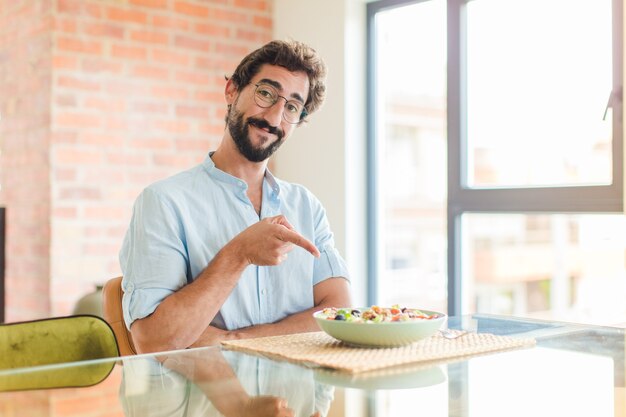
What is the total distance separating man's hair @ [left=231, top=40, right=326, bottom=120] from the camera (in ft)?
7.06

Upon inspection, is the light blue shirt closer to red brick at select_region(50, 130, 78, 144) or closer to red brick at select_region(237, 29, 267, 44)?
red brick at select_region(50, 130, 78, 144)

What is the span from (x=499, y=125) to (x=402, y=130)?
1189mm

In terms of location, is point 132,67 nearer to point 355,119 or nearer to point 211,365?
point 355,119

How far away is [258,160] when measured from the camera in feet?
7.03

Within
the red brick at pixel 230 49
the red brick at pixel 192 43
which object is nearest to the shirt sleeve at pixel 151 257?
the red brick at pixel 192 43

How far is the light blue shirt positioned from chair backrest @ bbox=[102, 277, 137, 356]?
0.06m

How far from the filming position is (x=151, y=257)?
1.86 m

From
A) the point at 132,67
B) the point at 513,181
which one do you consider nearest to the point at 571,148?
the point at 513,181

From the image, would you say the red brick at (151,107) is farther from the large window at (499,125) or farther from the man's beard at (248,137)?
the man's beard at (248,137)

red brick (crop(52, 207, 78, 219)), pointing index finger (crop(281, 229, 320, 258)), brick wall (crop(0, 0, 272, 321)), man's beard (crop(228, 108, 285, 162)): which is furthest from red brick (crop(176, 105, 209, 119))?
pointing index finger (crop(281, 229, 320, 258))

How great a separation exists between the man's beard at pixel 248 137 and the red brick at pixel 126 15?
1416 millimetres

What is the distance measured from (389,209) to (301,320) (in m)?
1.82

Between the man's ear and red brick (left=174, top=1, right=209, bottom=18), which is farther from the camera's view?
red brick (left=174, top=1, right=209, bottom=18)

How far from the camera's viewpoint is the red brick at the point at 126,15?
10.8 ft
